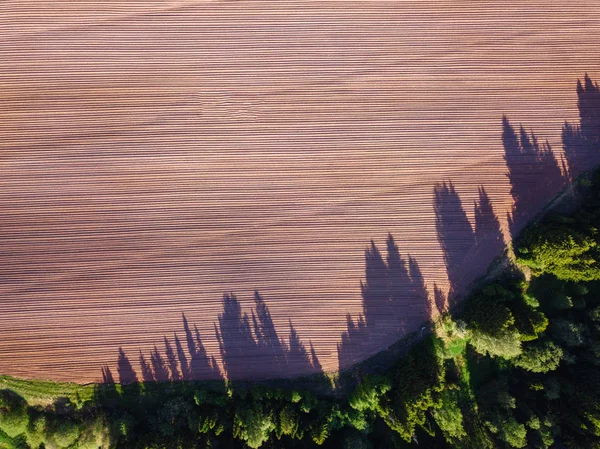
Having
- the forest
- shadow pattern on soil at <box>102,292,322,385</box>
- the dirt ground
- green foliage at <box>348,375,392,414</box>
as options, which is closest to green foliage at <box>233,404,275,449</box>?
the forest

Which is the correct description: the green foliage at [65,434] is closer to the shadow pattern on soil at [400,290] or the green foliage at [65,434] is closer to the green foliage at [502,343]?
the shadow pattern on soil at [400,290]

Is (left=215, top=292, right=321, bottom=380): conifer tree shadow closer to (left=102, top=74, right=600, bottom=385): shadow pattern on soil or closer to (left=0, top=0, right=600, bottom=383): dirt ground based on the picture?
(left=102, top=74, right=600, bottom=385): shadow pattern on soil

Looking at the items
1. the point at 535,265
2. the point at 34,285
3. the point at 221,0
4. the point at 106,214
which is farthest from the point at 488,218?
the point at 34,285

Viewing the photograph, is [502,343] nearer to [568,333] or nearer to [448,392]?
[448,392]


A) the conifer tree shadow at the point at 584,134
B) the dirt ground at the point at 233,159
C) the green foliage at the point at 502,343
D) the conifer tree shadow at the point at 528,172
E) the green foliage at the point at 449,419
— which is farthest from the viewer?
the conifer tree shadow at the point at 584,134

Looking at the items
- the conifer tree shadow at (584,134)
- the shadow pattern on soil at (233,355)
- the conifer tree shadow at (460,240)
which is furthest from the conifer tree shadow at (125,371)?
the conifer tree shadow at (584,134)

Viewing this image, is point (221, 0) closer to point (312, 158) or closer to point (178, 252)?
point (312, 158)
